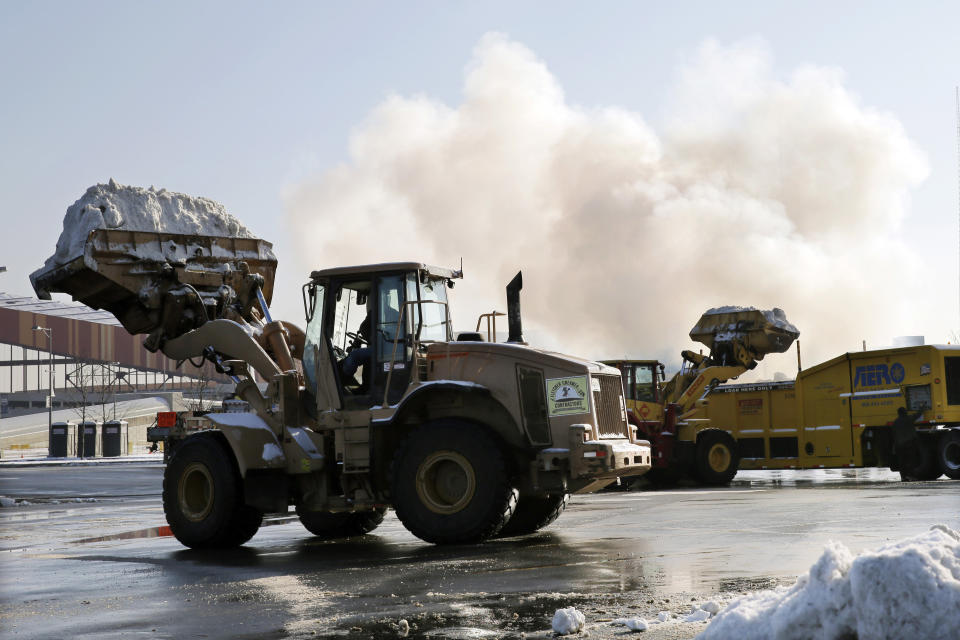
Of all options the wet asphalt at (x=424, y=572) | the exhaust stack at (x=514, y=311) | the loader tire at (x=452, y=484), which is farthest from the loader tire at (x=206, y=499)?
the exhaust stack at (x=514, y=311)

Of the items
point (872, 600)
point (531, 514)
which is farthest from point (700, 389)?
point (872, 600)

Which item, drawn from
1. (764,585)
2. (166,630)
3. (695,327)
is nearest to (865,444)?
(695,327)

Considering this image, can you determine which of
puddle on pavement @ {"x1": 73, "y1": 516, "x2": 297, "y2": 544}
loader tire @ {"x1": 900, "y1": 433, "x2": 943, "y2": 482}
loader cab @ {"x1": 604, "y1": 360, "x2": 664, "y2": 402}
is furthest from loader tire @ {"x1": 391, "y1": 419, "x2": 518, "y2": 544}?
loader tire @ {"x1": 900, "y1": 433, "x2": 943, "y2": 482}

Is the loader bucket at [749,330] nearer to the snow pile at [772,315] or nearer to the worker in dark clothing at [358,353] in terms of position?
the snow pile at [772,315]

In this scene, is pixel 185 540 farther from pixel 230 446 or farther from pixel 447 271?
pixel 447 271

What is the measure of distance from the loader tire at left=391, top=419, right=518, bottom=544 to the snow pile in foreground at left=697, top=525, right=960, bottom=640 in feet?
19.1

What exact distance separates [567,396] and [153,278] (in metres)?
5.43

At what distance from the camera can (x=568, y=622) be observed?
612 cm

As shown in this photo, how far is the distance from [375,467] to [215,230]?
→ 417 centimetres

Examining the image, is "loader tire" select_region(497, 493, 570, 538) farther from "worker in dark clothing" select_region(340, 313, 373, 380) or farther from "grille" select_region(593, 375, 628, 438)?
"worker in dark clothing" select_region(340, 313, 373, 380)

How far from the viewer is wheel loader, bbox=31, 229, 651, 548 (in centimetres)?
1133

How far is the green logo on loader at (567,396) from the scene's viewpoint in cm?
1138

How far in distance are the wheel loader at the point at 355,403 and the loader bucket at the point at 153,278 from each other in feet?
0.06

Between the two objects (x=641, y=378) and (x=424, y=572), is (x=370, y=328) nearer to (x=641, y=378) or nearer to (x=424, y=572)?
(x=424, y=572)
